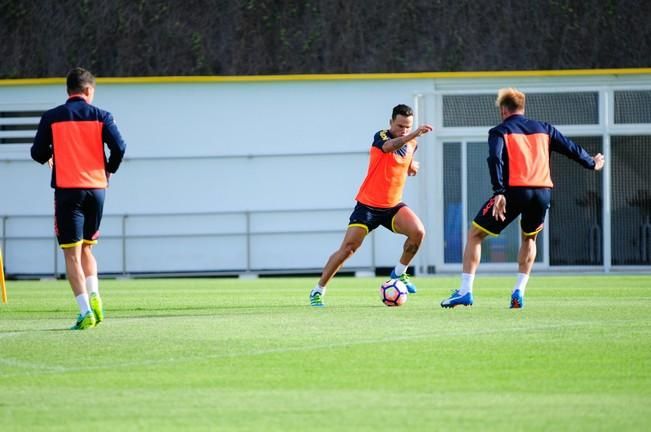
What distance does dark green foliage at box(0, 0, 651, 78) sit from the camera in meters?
30.8

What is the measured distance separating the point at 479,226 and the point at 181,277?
18.0 metres

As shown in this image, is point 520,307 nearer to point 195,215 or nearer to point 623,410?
point 623,410

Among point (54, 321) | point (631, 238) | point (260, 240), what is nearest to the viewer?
point (54, 321)

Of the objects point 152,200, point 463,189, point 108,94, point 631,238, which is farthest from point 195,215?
point 631,238

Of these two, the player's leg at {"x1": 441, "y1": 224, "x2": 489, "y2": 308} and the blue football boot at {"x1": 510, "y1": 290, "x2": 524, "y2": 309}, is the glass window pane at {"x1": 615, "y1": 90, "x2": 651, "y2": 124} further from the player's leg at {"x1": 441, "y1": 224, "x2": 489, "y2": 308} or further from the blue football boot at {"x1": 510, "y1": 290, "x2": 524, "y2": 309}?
the player's leg at {"x1": 441, "y1": 224, "x2": 489, "y2": 308}

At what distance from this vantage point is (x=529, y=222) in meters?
14.2

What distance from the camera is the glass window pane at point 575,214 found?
2916 centimetres

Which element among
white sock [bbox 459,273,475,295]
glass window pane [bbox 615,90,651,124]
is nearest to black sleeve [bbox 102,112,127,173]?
white sock [bbox 459,273,475,295]

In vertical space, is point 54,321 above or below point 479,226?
below

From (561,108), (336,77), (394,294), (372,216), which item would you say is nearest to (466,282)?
(394,294)

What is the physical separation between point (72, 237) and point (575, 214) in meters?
18.6

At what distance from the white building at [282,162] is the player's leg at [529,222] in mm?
14962

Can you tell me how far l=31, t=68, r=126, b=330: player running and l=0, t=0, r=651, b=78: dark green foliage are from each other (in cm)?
1908

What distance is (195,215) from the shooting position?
31.6 metres
